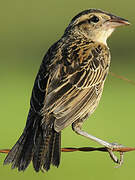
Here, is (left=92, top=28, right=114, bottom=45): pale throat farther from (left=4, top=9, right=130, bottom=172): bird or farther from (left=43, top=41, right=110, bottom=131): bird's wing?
(left=43, top=41, right=110, bottom=131): bird's wing

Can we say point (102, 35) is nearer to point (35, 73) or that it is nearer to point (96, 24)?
point (96, 24)

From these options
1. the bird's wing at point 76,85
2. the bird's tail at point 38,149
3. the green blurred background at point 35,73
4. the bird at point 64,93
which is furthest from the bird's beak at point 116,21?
the green blurred background at point 35,73

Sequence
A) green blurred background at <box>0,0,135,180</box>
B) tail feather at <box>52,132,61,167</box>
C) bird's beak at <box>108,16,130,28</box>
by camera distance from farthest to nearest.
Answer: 1. green blurred background at <box>0,0,135,180</box>
2. bird's beak at <box>108,16,130,28</box>
3. tail feather at <box>52,132,61,167</box>

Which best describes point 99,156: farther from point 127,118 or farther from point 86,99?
point 86,99

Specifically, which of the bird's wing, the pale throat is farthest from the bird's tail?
the pale throat

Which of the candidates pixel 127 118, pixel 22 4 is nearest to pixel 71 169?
pixel 127 118

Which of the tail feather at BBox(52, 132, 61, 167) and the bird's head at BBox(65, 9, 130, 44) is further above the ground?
the bird's head at BBox(65, 9, 130, 44)
